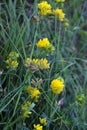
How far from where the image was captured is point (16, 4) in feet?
6.29

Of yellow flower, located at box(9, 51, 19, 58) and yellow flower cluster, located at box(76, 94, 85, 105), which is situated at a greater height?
yellow flower, located at box(9, 51, 19, 58)

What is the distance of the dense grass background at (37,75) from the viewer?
143 cm

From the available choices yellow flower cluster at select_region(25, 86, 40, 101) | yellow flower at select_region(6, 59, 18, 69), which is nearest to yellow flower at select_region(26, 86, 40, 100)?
yellow flower cluster at select_region(25, 86, 40, 101)

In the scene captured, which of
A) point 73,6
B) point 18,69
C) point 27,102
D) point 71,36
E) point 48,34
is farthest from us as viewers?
point 73,6

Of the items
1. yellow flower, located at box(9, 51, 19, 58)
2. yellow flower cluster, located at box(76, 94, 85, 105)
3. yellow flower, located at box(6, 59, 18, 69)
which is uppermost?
yellow flower, located at box(9, 51, 19, 58)

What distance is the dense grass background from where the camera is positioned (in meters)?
1.43

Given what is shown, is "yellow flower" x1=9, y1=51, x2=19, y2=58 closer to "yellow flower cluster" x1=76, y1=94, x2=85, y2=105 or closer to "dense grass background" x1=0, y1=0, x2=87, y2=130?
"dense grass background" x1=0, y1=0, x2=87, y2=130

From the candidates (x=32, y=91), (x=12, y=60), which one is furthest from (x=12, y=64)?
(x=32, y=91)

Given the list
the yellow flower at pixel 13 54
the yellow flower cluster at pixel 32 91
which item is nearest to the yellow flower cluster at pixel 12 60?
the yellow flower at pixel 13 54

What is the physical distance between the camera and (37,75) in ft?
5.28

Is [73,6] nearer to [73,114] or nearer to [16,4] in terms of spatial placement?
[16,4]

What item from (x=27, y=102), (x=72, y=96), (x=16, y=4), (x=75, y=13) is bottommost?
(x=72, y=96)

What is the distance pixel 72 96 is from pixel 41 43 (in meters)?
0.47

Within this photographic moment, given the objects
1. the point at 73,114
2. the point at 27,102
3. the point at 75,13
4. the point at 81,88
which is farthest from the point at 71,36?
the point at 27,102
